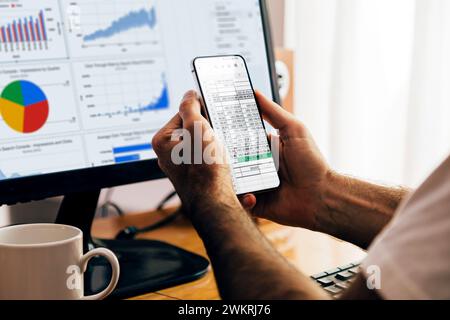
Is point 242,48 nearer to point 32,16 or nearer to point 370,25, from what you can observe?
point 32,16

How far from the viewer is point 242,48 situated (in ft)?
2.81

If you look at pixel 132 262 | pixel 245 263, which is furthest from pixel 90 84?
pixel 245 263

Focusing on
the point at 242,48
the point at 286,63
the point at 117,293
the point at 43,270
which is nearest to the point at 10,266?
the point at 43,270

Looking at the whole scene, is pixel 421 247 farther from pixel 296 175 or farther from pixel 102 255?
pixel 296 175

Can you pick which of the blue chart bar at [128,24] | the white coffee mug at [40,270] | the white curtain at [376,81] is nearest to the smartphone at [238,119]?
the blue chart bar at [128,24]

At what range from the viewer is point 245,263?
1.54 feet

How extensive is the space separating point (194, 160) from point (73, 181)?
19cm

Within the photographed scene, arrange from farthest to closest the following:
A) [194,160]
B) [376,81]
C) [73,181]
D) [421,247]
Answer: [376,81]
[73,181]
[194,160]
[421,247]

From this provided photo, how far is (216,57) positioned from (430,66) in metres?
0.60

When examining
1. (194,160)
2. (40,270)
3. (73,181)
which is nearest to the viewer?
(40,270)

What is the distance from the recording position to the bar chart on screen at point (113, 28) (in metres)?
0.72

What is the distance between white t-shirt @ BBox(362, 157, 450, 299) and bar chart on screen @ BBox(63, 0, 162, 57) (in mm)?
462

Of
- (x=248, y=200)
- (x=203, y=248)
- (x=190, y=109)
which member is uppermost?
(x=190, y=109)

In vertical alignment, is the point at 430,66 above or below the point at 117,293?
above
